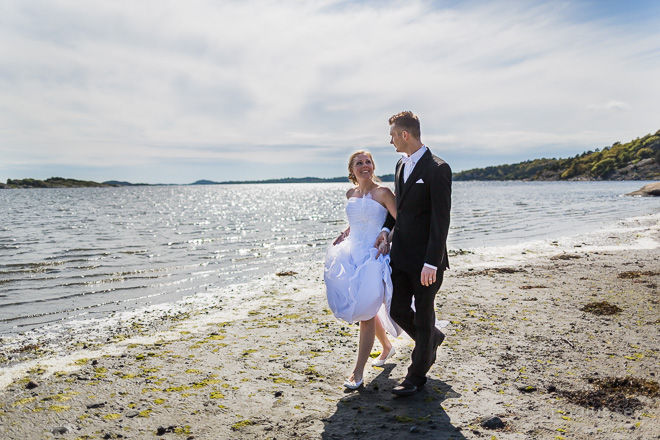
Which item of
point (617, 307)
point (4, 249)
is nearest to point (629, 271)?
point (617, 307)

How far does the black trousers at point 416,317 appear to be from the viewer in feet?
17.3

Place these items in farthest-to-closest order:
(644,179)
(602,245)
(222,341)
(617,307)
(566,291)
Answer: (644,179)
(602,245)
(566,291)
(617,307)
(222,341)

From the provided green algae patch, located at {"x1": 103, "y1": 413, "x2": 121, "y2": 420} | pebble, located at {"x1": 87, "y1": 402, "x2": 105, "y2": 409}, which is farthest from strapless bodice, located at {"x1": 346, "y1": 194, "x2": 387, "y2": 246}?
pebble, located at {"x1": 87, "y1": 402, "x2": 105, "y2": 409}

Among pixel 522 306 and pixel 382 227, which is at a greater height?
pixel 382 227

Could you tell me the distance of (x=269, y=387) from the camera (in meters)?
5.92

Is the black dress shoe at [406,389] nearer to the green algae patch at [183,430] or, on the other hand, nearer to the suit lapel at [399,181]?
the suit lapel at [399,181]

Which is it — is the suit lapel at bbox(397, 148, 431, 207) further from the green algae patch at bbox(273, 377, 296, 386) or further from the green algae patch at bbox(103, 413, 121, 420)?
the green algae patch at bbox(103, 413, 121, 420)

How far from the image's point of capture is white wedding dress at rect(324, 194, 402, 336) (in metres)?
5.51

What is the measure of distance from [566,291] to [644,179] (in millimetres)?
153457

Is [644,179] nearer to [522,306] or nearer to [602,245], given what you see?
[602,245]

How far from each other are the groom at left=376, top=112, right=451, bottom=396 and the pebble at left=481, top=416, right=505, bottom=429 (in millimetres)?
942

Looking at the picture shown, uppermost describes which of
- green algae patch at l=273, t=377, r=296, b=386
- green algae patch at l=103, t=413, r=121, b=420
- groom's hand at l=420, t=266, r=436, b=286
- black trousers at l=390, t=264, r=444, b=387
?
groom's hand at l=420, t=266, r=436, b=286

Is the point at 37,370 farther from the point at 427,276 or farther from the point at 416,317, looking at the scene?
the point at 427,276

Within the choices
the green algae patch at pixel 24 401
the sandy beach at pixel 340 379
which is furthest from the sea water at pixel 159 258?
the green algae patch at pixel 24 401
